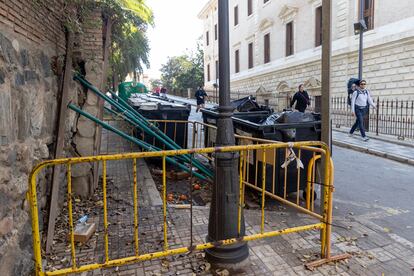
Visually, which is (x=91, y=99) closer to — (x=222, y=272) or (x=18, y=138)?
(x=18, y=138)

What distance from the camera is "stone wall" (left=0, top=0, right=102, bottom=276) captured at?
2770 millimetres

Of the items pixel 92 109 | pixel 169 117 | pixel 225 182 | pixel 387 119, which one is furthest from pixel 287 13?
pixel 225 182

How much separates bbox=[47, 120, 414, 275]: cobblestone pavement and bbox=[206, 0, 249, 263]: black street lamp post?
0.15 m

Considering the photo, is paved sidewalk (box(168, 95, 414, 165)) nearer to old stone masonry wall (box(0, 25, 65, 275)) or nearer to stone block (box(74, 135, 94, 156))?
stone block (box(74, 135, 94, 156))

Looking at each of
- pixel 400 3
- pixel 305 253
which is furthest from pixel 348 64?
pixel 305 253

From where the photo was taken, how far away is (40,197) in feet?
12.4

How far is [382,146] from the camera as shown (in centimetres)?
1001

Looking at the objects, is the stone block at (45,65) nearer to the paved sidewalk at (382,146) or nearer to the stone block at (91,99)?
the stone block at (91,99)

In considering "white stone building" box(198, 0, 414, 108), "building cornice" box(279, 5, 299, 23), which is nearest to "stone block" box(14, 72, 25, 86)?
"white stone building" box(198, 0, 414, 108)

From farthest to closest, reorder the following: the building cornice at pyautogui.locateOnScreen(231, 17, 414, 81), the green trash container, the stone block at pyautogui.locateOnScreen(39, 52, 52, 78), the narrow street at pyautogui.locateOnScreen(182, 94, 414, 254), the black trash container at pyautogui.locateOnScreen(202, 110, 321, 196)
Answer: the green trash container → the building cornice at pyautogui.locateOnScreen(231, 17, 414, 81) → the black trash container at pyautogui.locateOnScreen(202, 110, 321, 196) → the narrow street at pyautogui.locateOnScreen(182, 94, 414, 254) → the stone block at pyautogui.locateOnScreen(39, 52, 52, 78)

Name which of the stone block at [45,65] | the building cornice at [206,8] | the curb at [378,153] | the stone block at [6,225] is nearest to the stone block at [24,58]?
the stone block at [45,65]

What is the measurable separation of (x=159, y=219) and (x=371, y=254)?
2.47m

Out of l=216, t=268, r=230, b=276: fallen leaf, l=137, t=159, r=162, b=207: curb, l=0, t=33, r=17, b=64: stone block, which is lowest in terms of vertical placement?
l=216, t=268, r=230, b=276: fallen leaf

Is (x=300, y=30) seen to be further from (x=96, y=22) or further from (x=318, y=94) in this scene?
(x=96, y=22)
